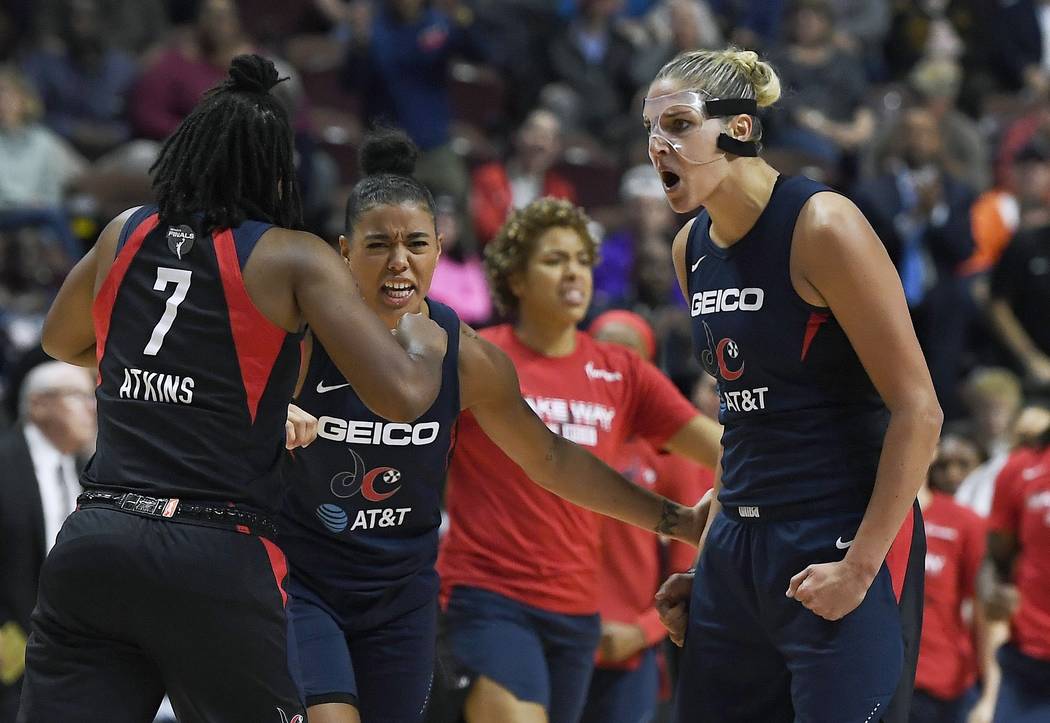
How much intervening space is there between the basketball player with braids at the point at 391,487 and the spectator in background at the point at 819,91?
807cm

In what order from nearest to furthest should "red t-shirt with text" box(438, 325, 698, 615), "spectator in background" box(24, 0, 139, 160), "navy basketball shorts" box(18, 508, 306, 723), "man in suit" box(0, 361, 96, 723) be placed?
"navy basketball shorts" box(18, 508, 306, 723) → "red t-shirt with text" box(438, 325, 698, 615) → "man in suit" box(0, 361, 96, 723) → "spectator in background" box(24, 0, 139, 160)

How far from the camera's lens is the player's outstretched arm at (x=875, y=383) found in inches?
143

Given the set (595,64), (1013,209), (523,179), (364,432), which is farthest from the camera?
(595,64)

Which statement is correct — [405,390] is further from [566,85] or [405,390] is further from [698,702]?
[566,85]

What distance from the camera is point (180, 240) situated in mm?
3508

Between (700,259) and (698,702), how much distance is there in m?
1.15

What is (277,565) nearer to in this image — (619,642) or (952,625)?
(619,642)

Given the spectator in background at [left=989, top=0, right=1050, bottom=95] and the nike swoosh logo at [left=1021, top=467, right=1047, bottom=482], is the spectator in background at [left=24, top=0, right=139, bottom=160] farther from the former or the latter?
the spectator in background at [left=989, top=0, right=1050, bottom=95]

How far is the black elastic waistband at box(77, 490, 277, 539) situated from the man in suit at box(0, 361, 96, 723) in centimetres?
342

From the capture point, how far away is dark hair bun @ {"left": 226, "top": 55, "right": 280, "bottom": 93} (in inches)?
142

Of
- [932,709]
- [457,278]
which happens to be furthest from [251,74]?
[457,278]

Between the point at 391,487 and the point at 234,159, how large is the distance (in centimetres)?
125

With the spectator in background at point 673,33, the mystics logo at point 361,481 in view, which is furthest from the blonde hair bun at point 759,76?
the spectator in background at point 673,33

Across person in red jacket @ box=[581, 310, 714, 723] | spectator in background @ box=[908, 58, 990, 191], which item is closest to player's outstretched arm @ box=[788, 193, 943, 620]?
person in red jacket @ box=[581, 310, 714, 723]
